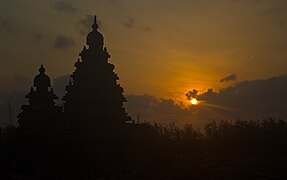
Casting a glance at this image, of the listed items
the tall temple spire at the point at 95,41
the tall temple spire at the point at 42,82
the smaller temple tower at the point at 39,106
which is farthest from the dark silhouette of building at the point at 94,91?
the tall temple spire at the point at 42,82

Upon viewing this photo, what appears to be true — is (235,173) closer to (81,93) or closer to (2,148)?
(81,93)

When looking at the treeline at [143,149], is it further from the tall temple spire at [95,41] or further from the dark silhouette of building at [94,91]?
the tall temple spire at [95,41]

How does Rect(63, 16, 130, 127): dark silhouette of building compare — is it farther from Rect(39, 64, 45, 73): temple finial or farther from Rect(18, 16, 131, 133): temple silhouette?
Rect(39, 64, 45, 73): temple finial

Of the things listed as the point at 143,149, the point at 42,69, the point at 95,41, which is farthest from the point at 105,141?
the point at 42,69

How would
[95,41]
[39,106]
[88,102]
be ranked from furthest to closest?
[39,106] < [95,41] < [88,102]

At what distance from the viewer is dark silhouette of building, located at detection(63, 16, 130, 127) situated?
4069 cm

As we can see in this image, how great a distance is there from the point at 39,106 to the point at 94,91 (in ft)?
26.1

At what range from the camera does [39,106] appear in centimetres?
4681

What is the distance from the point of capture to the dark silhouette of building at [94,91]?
40.7 metres

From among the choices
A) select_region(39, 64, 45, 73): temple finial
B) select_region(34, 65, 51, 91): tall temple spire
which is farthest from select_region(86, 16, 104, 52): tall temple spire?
select_region(39, 64, 45, 73): temple finial

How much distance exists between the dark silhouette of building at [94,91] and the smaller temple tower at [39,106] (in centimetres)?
293

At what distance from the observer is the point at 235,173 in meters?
25.1

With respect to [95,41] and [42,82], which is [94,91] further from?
[42,82]

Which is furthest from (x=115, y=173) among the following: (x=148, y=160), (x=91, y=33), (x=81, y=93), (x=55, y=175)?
(x=91, y=33)
